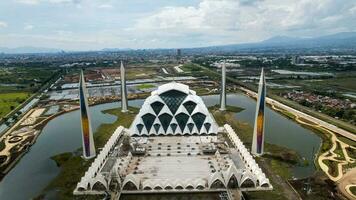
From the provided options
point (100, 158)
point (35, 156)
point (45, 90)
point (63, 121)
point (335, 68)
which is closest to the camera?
point (100, 158)

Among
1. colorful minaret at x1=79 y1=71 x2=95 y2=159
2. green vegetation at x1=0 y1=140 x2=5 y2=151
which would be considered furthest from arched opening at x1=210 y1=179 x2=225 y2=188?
green vegetation at x1=0 y1=140 x2=5 y2=151

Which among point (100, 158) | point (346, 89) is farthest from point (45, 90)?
point (346, 89)

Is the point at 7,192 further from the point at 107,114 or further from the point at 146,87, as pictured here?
the point at 146,87

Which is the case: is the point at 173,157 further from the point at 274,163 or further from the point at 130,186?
the point at 274,163

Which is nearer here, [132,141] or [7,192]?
[7,192]

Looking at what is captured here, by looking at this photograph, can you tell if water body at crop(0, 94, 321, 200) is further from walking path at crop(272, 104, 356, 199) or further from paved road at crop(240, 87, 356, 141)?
paved road at crop(240, 87, 356, 141)

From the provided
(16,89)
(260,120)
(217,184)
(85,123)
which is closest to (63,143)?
(85,123)

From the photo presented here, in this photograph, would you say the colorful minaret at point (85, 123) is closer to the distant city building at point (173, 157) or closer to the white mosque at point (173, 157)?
the distant city building at point (173, 157)
